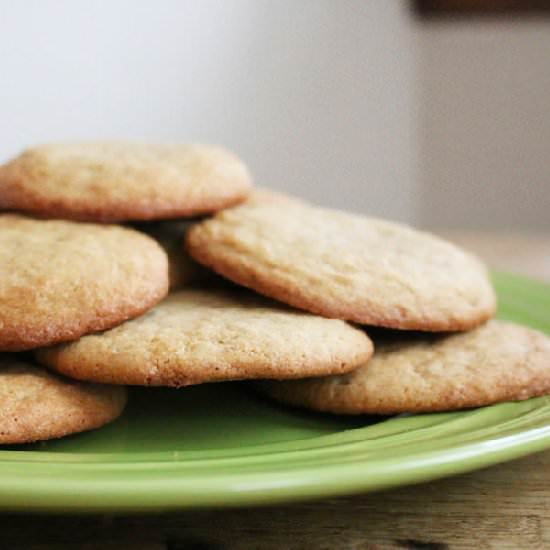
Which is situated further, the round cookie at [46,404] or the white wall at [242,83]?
the white wall at [242,83]

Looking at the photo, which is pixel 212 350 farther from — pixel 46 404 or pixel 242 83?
pixel 242 83

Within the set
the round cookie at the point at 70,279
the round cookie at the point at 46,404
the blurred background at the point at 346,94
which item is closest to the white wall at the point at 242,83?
the blurred background at the point at 346,94

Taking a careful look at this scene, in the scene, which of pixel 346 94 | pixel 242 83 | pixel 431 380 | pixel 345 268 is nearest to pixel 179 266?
pixel 345 268

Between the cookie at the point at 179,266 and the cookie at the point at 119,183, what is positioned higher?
the cookie at the point at 119,183

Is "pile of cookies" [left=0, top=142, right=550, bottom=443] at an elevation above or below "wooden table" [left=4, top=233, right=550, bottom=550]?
above

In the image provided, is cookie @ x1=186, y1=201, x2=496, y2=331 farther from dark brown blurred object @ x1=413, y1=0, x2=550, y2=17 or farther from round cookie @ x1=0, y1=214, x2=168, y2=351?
dark brown blurred object @ x1=413, y1=0, x2=550, y2=17

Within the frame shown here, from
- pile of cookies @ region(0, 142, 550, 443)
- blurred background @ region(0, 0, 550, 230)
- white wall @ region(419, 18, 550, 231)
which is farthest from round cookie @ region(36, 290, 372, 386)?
white wall @ region(419, 18, 550, 231)

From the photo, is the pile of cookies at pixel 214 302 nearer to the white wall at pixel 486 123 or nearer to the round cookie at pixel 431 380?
the round cookie at pixel 431 380

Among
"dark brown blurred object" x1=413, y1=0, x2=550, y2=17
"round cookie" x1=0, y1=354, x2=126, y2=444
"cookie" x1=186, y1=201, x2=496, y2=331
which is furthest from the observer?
"dark brown blurred object" x1=413, y1=0, x2=550, y2=17
